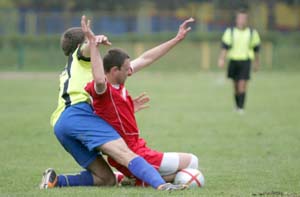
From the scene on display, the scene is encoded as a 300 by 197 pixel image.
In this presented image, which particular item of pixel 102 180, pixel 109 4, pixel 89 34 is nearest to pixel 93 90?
pixel 89 34

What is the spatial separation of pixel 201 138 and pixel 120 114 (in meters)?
5.30

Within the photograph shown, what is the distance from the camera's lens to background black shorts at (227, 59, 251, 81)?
750 inches

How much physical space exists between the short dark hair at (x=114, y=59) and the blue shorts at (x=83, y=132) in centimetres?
49

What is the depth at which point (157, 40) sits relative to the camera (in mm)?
42812

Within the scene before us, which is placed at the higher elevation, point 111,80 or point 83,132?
point 111,80

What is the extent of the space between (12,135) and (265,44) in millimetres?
29898

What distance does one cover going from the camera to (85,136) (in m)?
8.17

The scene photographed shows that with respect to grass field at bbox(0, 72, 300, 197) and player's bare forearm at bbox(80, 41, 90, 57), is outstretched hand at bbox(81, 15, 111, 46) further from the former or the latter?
grass field at bbox(0, 72, 300, 197)

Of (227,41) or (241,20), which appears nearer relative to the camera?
(241,20)

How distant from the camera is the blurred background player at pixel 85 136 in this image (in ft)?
26.0

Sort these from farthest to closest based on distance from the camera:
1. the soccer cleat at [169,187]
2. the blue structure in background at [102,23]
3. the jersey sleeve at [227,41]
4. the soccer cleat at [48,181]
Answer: the blue structure in background at [102,23], the jersey sleeve at [227,41], the soccer cleat at [48,181], the soccer cleat at [169,187]

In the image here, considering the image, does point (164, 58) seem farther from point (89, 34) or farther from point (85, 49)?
point (89, 34)

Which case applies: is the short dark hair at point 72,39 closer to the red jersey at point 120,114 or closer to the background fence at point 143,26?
the red jersey at point 120,114

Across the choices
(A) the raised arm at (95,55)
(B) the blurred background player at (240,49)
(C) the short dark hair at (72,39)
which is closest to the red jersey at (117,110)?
(A) the raised arm at (95,55)
